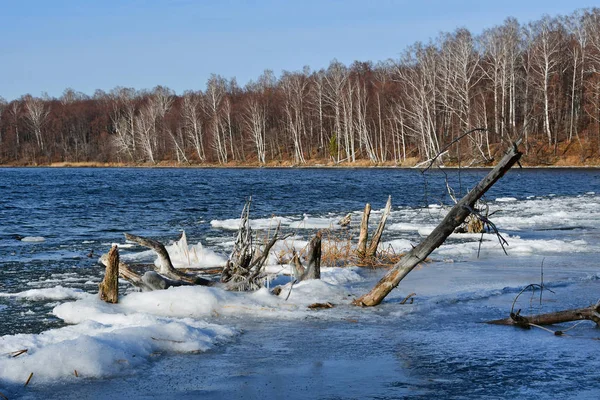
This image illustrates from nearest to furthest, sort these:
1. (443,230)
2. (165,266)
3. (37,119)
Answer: (443,230) → (165,266) → (37,119)

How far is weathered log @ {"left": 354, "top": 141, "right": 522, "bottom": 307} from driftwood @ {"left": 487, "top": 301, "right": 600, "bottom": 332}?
123 centimetres

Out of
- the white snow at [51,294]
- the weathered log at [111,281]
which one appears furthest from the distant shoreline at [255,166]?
the weathered log at [111,281]

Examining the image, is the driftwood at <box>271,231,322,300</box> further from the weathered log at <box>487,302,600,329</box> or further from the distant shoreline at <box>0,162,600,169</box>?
the distant shoreline at <box>0,162,600,169</box>

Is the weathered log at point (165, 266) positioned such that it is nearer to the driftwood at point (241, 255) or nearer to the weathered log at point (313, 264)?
the driftwood at point (241, 255)

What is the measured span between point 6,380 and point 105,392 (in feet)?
3.01

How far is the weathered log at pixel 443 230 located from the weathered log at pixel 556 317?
123 cm

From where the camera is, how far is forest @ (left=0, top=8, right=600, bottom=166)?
60.8 meters

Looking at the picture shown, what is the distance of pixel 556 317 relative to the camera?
7633mm

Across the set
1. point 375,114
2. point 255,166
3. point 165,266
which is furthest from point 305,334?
point 255,166

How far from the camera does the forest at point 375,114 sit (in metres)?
60.8

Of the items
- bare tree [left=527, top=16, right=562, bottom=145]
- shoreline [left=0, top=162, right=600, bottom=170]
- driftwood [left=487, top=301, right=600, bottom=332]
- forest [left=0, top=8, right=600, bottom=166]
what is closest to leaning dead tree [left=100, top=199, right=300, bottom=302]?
driftwood [left=487, top=301, right=600, bottom=332]

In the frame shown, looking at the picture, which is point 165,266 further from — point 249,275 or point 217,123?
point 217,123

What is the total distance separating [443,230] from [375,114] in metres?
69.5

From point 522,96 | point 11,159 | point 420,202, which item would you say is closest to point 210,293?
point 420,202
